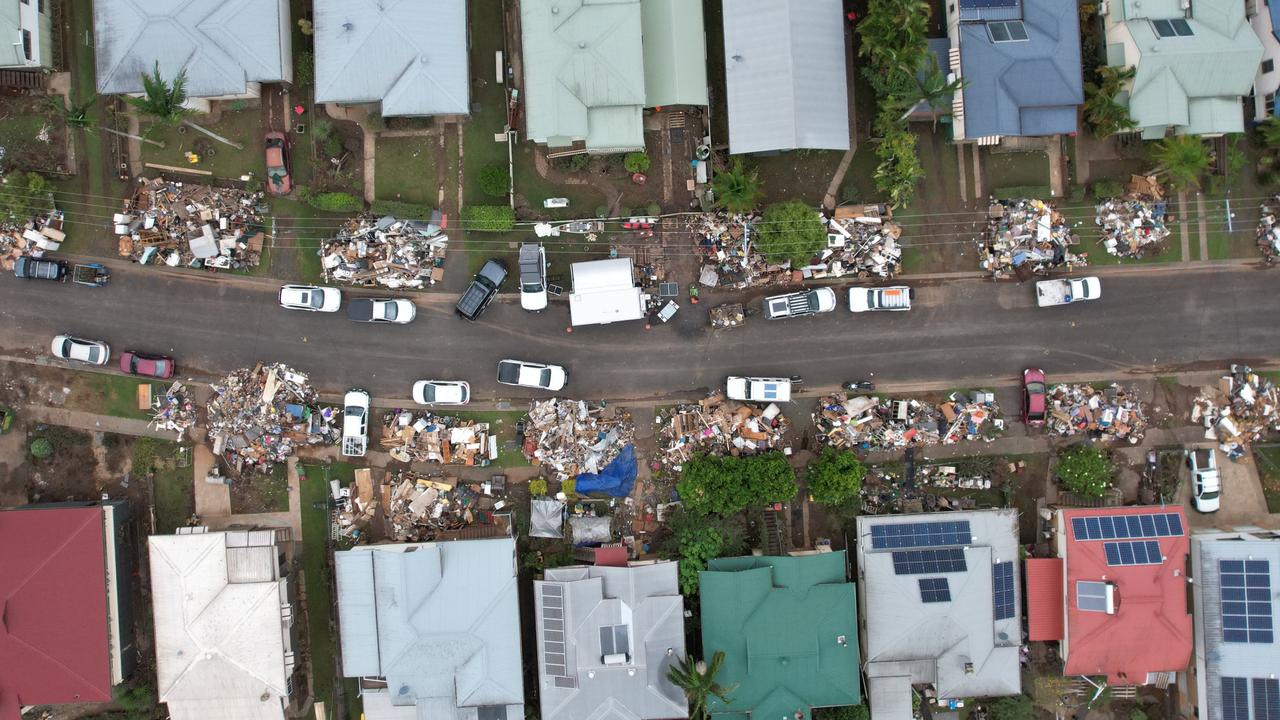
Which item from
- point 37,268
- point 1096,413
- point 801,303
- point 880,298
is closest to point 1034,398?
point 1096,413

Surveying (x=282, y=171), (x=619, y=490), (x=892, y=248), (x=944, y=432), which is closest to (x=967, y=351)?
(x=944, y=432)

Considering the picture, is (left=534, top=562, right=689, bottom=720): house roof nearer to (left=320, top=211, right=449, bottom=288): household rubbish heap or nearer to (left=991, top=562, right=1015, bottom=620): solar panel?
(left=991, top=562, right=1015, bottom=620): solar panel

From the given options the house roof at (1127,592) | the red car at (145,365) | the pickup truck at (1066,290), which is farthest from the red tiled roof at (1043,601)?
the red car at (145,365)

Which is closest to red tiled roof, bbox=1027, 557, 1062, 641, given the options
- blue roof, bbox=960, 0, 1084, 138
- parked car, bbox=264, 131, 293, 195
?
blue roof, bbox=960, 0, 1084, 138

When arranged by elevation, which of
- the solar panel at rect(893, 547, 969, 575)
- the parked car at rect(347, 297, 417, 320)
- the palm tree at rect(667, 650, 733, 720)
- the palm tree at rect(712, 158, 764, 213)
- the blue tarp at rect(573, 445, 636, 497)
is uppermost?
the palm tree at rect(712, 158, 764, 213)

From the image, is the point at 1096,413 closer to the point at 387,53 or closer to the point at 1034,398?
the point at 1034,398

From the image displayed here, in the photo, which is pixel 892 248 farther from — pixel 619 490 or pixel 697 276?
pixel 619 490
